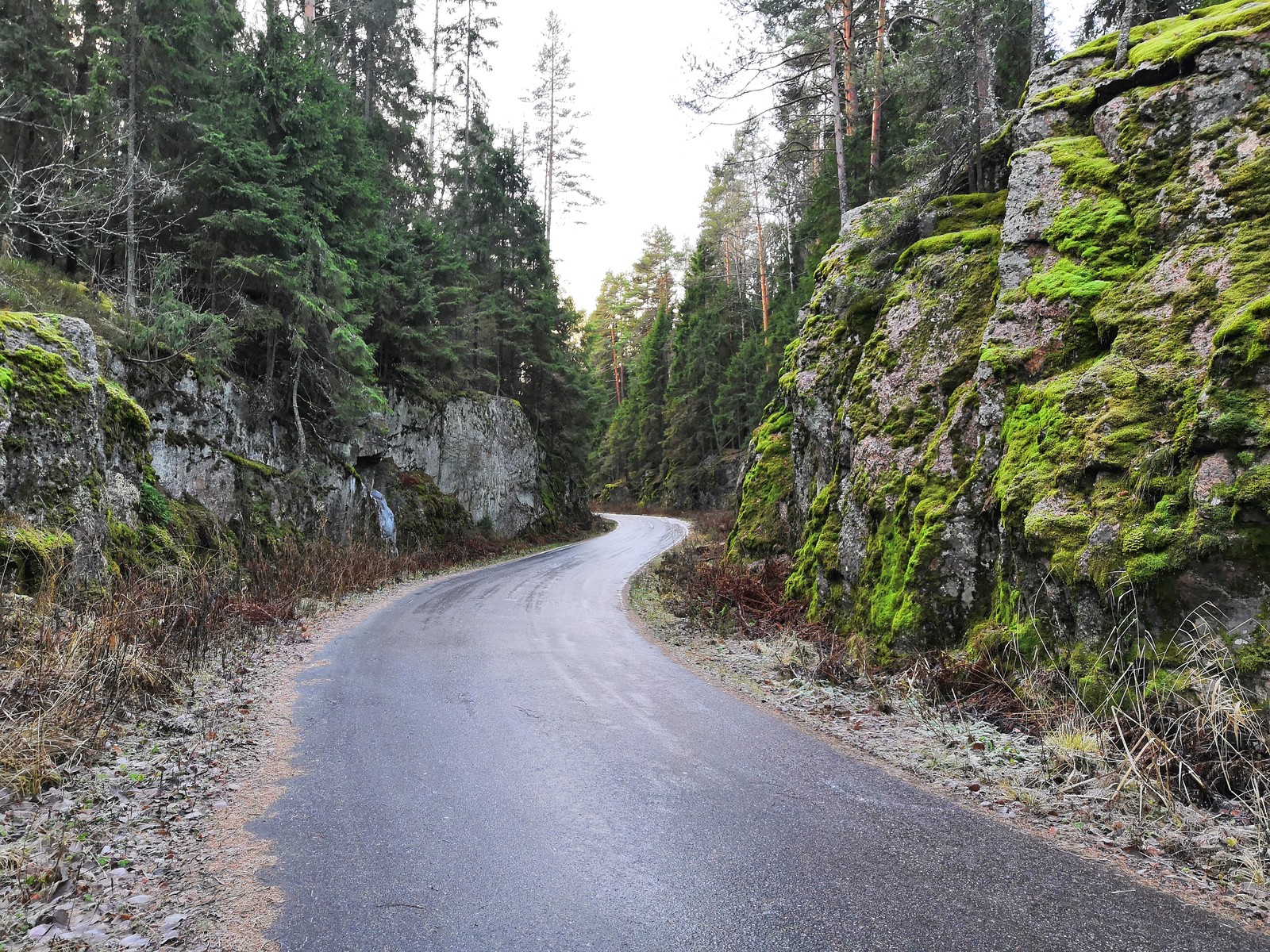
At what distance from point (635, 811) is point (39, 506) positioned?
7.81 metres

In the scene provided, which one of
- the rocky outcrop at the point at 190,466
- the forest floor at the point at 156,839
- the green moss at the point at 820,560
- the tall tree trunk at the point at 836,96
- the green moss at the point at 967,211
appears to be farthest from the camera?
the tall tree trunk at the point at 836,96

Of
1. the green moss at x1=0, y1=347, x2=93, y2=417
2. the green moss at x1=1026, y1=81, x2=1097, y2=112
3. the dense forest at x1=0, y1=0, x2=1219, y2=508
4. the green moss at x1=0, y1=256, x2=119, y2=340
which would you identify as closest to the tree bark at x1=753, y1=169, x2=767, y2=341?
the dense forest at x1=0, y1=0, x2=1219, y2=508

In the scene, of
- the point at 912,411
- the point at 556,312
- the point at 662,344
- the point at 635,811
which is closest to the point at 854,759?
the point at 635,811

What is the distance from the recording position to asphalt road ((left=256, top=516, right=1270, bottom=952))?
2795 mm

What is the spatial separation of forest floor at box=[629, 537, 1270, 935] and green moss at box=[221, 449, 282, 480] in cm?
1131

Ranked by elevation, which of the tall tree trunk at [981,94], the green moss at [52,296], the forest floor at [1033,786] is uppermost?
the tall tree trunk at [981,94]

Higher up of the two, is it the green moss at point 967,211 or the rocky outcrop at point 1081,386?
the green moss at point 967,211

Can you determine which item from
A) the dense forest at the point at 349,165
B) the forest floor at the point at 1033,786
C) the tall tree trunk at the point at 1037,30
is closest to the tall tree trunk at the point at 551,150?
the dense forest at the point at 349,165

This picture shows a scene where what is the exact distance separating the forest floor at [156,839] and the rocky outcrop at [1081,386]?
610 centimetres

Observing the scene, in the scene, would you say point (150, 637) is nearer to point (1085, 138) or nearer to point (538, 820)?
point (538, 820)

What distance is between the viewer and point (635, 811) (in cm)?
394

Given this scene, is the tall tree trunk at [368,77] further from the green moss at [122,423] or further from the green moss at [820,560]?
the green moss at [820,560]

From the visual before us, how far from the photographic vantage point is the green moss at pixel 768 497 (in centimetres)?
1266

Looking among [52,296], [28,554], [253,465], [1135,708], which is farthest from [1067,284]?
[52,296]
